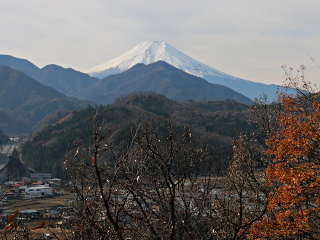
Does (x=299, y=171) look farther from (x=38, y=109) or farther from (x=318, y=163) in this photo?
(x=38, y=109)

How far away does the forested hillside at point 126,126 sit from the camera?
73.8 m

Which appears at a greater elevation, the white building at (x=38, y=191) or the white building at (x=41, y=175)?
the white building at (x=38, y=191)

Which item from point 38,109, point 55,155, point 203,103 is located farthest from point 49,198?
point 38,109

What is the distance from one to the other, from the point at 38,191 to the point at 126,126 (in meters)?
26.7

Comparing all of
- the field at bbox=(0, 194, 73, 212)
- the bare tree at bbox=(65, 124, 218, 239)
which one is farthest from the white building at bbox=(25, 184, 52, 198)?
the bare tree at bbox=(65, 124, 218, 239)

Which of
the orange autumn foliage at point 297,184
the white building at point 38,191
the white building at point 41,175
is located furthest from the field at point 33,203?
the orange autumn foliage at point 297,184

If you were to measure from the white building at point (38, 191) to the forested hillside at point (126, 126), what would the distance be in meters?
8.45

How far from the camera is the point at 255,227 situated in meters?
9.95

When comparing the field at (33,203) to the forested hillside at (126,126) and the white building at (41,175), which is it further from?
the white building at (41,175)

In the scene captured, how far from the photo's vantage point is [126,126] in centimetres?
7525

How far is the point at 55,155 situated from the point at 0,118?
319 feet

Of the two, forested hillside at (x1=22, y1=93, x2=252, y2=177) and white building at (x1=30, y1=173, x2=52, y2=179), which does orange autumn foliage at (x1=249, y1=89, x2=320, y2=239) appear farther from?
white building at (x1=30, y1=173, x2=52, y2=179)

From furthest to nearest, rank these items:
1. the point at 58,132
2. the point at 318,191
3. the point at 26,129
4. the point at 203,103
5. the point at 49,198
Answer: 1. the point at 26,129
2. the point at 203,103
3. the point at 58,132
4. the point at 49,198
5. the point at 318,191

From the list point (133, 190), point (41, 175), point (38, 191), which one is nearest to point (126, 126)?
point (41, 175)
